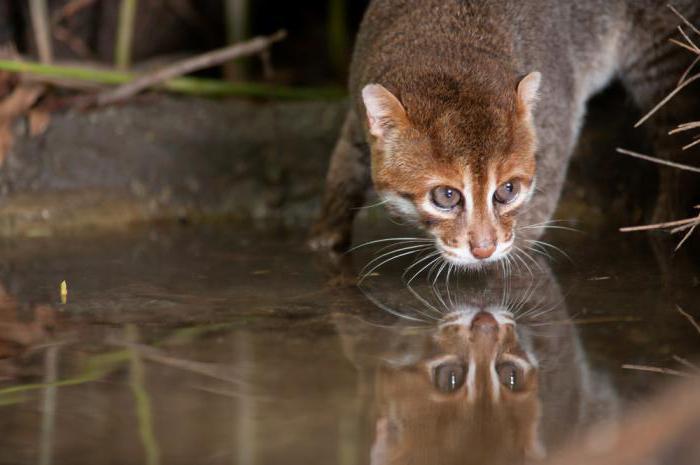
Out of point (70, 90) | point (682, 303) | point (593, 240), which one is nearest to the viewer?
point (682, 303)

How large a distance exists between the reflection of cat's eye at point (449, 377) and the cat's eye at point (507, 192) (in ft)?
4.38

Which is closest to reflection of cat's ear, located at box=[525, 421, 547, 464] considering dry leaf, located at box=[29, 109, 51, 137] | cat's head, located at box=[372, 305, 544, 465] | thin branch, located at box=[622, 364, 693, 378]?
cat's head, located at box=[372, 305, 544, 465]

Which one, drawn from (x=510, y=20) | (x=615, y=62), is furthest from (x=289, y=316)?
(x=615, y=62)

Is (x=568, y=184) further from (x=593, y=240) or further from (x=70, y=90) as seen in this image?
(x=70, y=90)

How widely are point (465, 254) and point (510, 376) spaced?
1246 mm

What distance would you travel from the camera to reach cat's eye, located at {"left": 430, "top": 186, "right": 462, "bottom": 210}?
530 cm

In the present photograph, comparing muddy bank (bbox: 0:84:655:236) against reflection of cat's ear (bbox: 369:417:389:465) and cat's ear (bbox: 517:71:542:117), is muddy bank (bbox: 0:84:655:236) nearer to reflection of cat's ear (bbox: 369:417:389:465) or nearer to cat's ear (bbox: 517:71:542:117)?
cat's ear (bbox: 517:71:542:117)

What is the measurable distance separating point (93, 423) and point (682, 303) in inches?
107

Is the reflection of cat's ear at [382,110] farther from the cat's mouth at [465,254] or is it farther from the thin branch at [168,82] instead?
the thin branch at [168,82]

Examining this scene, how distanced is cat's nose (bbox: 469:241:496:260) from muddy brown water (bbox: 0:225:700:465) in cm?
23

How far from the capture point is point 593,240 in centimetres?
665

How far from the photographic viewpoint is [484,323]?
15.9 ft

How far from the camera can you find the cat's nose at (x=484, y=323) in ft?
15.6

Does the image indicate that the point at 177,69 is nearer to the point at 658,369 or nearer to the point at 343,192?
the point at 343,192
